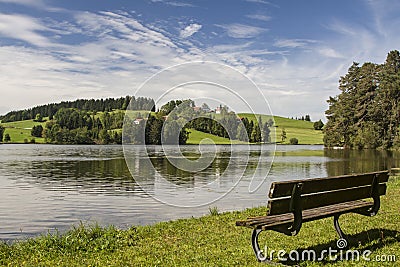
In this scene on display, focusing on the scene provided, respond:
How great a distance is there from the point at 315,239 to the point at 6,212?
46.4 ft

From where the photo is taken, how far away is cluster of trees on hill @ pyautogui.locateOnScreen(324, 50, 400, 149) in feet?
293

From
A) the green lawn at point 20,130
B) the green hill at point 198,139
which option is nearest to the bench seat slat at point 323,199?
the green hill at point 198,139

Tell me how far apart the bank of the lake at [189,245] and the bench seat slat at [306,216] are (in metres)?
0.65

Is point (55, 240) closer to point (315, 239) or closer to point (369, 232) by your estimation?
point (315, 239)

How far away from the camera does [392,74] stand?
89.0 metres

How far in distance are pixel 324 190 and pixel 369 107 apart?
304ft

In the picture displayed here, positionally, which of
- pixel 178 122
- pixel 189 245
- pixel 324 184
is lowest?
pixel 189 245

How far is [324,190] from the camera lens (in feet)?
25.2

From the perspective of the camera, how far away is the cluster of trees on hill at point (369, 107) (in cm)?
8944

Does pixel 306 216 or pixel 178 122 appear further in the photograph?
pixel 178 122

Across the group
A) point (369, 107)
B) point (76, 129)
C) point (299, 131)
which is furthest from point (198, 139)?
point (299, 131)

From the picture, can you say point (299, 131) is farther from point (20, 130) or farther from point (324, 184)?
point (324, 184)

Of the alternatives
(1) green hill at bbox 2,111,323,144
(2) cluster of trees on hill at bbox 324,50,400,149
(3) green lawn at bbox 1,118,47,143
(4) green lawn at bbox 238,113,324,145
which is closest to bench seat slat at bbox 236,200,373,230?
(2) cluster of trees on hill at bbox 324,50,400,149

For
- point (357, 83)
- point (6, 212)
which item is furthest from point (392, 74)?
point (6, 212)
